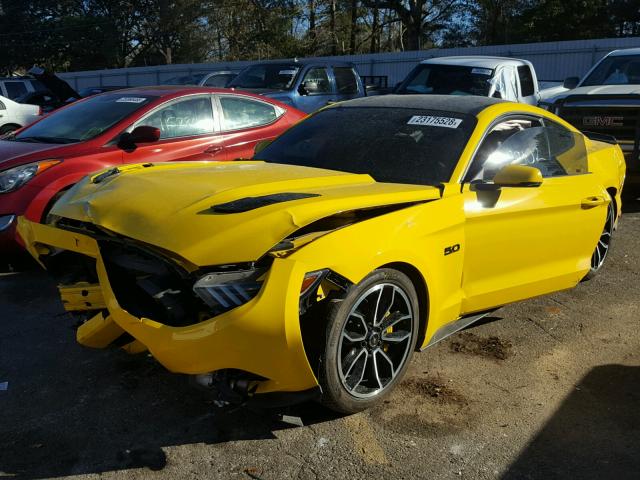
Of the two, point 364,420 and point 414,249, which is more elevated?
point 414,249

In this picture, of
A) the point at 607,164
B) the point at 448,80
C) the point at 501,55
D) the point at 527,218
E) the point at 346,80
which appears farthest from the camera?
the point at 501,55

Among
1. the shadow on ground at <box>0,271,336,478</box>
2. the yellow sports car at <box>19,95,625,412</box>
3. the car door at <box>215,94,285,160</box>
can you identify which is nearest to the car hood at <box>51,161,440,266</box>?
the yellow sports car at <box>19,95,625,412</box>

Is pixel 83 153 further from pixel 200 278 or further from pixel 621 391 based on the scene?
pixel 621 391

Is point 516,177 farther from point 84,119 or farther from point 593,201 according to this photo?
point 84,119

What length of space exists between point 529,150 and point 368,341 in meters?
1.98

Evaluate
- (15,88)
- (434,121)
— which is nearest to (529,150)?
(434,121)

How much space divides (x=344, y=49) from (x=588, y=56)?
24540 mm

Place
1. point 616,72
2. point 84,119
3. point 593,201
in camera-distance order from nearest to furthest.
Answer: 1. point 593,201
2. point 84,119
3. point 616,72

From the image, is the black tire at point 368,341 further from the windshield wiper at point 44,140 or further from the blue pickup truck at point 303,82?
the blue pickup truck at point 303,82

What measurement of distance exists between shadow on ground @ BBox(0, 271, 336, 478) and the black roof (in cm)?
218

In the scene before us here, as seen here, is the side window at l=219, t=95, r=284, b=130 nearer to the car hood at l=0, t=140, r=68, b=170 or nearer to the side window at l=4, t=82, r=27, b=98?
the car hood at l=0, t=140, r=68, b=170

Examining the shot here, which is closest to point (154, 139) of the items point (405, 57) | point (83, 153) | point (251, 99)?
point (83, 153)

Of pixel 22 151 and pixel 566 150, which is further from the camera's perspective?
pixel 22 151

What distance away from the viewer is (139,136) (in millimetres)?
5883
